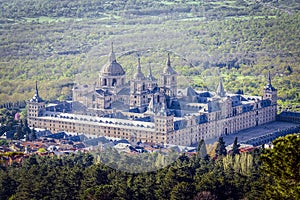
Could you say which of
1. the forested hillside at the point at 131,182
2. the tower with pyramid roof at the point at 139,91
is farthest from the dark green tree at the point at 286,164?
the tower with pyramid roof at the point at 139,91

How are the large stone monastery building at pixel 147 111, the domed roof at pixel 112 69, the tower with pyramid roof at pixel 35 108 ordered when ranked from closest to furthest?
the large stone monastery building at pixel 147 111 → the tower with pyramid roof at pixel 35 108 → the domed roof at pixel 112 69

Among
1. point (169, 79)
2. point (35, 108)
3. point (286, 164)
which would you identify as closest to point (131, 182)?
point (286, 164)

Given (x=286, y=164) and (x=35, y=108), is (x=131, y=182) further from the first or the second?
(x=35, y=108)

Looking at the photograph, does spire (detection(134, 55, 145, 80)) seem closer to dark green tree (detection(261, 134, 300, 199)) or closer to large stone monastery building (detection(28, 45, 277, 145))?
large stone monastery building (detection(28, 45, 277, 145))

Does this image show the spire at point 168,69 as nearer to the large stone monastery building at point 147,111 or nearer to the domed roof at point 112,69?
the large stone monastery building at point 147,111

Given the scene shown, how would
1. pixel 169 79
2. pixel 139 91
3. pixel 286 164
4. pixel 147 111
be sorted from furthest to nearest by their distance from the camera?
pixel 169 79 → pixel 139 91 → pixel 147 111 → pixel 286 164

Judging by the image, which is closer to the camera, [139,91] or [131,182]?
[131,182]
